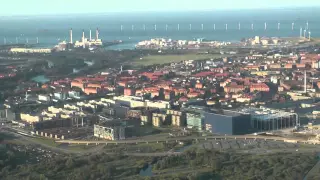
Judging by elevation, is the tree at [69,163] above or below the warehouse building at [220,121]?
below

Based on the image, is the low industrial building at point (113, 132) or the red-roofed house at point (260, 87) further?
the red-roofed house at point (260, 87)

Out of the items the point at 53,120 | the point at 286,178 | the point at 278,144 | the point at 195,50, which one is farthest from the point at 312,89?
the point at 195,50

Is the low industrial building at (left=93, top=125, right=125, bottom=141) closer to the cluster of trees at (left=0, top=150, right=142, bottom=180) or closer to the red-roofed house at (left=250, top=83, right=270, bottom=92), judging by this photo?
the cluster of trees at (left=0, top=150, right=142, bottom=180)

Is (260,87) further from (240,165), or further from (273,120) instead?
(240,165)

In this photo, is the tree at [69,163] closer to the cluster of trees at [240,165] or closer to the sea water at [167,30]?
the cluster of trees at [240,165]

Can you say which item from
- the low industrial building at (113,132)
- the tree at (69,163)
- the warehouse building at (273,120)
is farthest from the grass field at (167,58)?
the tree at (69,163)

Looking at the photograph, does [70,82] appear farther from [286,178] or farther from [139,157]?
[286,178]

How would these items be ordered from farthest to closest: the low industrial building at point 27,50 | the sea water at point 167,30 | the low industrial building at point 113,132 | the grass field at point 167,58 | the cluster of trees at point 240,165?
the sea water at point 167,30
the low industrial building at point 27,50
the grass field at point 167,58
the low industrial building at point 113,132
the cluster of trees at point 240,165
